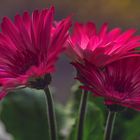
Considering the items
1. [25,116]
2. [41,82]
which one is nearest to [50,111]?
[41,82]

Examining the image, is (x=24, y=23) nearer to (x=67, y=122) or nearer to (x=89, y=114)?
(x=89, y=114)

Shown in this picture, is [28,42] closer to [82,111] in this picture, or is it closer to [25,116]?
[82,111]

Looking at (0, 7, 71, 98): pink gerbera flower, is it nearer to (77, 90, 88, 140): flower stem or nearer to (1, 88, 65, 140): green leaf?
(77, 90, 88, 140): flower stem

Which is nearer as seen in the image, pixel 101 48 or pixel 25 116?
pixel 101 48

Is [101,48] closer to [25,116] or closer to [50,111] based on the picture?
[50,111]

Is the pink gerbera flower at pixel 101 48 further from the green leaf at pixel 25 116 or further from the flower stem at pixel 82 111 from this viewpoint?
the green leaf at pixel 25 116

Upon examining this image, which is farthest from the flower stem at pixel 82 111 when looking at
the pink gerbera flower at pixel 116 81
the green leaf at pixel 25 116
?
the green leaf at pixel 25 116
